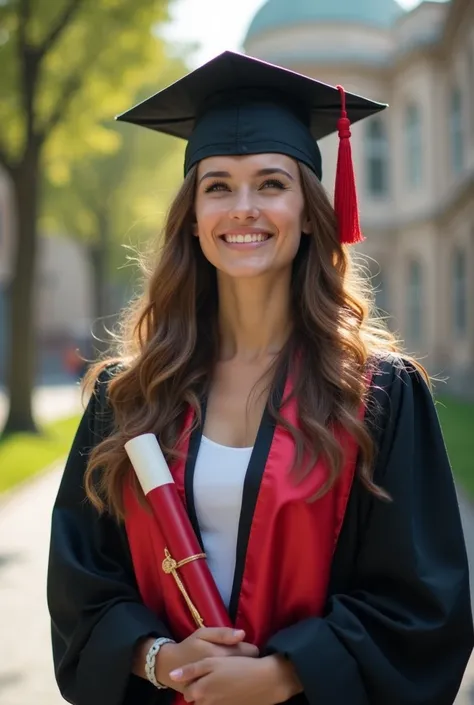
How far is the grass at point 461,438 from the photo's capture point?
29.9 feet

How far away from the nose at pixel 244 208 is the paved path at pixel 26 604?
2592mm

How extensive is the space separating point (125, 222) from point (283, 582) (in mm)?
24201

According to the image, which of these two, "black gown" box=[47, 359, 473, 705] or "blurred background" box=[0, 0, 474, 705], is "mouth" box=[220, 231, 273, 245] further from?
"blurred background" box=[0, 0, 474, 705]

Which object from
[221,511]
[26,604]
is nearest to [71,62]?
[26,604]

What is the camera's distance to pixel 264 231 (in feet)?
7.52

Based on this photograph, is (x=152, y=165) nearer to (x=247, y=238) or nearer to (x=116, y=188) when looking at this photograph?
(x=116, y=188)

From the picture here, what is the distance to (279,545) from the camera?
208cm

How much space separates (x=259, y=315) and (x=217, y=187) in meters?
0.36

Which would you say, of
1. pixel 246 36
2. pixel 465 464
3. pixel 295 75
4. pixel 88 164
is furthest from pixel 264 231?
pixel 246 36

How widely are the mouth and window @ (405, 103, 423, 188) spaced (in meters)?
23.6

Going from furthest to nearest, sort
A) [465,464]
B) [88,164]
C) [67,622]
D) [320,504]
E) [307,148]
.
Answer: [88,164] < [465,464] < [307,148] < [67,622] < [320,504]

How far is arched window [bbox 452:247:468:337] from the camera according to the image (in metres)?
21.9

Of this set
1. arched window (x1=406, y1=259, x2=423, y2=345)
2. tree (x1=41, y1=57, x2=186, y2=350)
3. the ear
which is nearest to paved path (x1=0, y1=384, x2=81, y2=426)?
tree (x1=41, y1=57, x2=186, y2=350)

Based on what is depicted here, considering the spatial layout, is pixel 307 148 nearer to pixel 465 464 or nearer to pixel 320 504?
pixel 320 504
